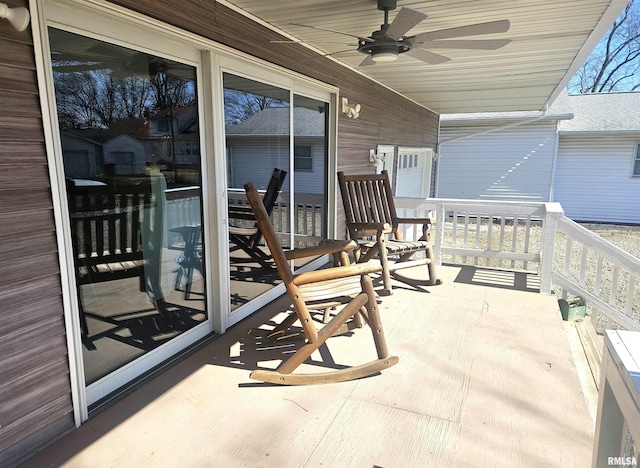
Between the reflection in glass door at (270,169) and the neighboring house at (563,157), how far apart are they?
23.8 feet

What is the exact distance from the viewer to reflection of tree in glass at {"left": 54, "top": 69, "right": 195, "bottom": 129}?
5.81 ft

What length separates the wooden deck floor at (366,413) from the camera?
1.71 m

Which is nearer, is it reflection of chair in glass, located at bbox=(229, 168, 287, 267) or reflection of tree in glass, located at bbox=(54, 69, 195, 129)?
reflection of tree in glass, located at bbox=(54, 69, 195, 129)

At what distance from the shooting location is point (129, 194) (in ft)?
7.10

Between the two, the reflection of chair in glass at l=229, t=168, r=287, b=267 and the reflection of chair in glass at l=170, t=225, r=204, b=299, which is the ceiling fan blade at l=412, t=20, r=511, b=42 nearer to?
the reflection of chair in glass at l=229, t=168, r=287, b=267

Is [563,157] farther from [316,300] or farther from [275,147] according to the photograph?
[316,300]

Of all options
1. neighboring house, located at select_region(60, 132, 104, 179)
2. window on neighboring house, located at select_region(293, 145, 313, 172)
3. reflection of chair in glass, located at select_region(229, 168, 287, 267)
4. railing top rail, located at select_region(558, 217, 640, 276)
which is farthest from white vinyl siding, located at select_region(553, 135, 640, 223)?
neighboring house, located at select_region(60, 132, 104, 179)

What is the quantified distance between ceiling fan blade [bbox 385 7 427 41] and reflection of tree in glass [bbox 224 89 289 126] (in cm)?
102

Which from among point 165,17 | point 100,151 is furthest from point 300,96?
point 100,151

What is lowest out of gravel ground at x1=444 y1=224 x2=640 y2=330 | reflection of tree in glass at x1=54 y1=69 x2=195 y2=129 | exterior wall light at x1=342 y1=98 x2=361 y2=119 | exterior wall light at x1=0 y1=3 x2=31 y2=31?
gravel ground at x1=444 y1=224 x2=640 y2=330

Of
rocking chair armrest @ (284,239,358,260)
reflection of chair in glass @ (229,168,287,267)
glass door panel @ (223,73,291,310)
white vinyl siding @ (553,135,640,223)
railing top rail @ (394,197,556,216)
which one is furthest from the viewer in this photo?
white vinyl siding @ (553,135,640,223)

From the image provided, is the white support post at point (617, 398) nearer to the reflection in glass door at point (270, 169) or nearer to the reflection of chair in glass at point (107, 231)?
the reflection of chair in glass at point (107, 231)

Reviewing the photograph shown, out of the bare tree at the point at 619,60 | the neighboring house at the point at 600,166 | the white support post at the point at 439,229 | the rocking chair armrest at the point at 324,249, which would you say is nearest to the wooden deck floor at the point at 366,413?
the rocking chair armrest at the point at 324,249
